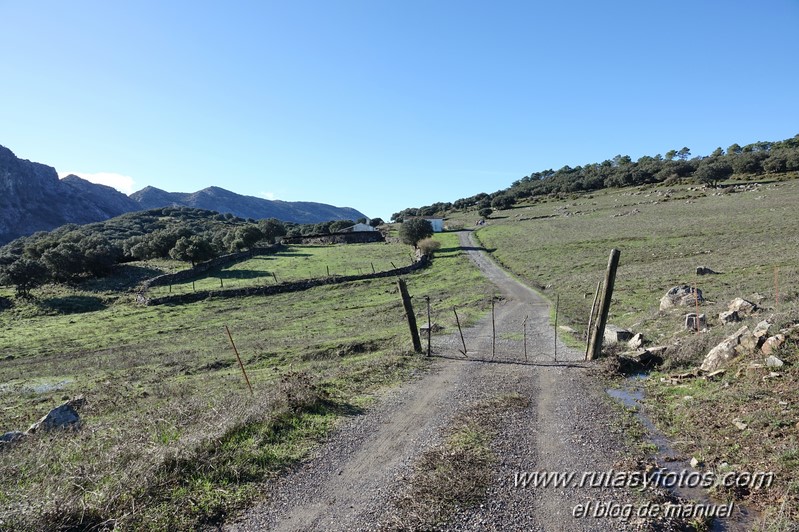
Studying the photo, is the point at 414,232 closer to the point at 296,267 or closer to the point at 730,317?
the point at 296,267

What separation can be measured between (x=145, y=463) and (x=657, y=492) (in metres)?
9.33

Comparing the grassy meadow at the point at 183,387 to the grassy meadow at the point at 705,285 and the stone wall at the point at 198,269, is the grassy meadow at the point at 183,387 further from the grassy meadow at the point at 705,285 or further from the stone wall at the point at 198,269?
the grassy meadow at the point at 705,285

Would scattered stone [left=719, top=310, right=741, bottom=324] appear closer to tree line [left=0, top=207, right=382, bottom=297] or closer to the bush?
the bush

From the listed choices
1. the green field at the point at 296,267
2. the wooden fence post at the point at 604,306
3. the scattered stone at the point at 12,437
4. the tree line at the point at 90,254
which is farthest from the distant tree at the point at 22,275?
Answer: the wooden fence post at the point at 604,306

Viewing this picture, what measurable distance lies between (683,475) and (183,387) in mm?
17555

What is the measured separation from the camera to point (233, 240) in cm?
8856

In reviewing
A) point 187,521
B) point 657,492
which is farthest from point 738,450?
point 187,521

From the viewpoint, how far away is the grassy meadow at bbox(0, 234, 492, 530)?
711cm

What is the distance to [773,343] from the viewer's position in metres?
10.6

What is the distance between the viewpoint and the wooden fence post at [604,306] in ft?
49.8

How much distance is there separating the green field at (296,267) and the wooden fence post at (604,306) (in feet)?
131

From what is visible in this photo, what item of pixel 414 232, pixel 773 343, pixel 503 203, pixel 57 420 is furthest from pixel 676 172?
pixel 57 420

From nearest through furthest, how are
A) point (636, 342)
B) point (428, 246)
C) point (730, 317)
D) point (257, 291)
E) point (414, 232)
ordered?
point (730, 317) → point (636, 342) → point (257, 291) → point (428, 246) → point (414, 232)

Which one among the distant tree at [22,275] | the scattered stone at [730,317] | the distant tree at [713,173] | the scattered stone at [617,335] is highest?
the distant tree at [713,173]
